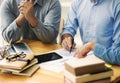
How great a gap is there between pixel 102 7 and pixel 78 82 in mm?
850

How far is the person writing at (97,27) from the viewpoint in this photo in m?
1.55

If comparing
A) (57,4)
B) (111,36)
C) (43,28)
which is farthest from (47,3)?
(111,36)

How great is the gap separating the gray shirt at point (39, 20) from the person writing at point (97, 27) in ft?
0.39

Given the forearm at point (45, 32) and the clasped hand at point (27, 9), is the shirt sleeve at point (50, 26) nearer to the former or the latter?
the forearm at point (45, 32)

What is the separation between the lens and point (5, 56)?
1470 millimetres

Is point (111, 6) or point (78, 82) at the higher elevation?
point (111, 6)

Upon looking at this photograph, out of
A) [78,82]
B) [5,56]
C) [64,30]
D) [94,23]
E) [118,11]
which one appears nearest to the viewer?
[78,82]

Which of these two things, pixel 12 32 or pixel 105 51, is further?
pixel 12 32

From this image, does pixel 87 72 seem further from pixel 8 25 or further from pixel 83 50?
pixel 8 25

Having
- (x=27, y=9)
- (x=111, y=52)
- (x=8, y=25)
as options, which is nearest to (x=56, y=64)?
(x=111, y=52)

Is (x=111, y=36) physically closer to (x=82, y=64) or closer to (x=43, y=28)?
(x=43, y=28)

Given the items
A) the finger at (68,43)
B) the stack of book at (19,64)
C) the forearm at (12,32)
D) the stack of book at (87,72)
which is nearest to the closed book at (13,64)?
the stack of book at (19,64)

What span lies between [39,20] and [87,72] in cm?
89

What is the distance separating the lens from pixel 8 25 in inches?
80.4
